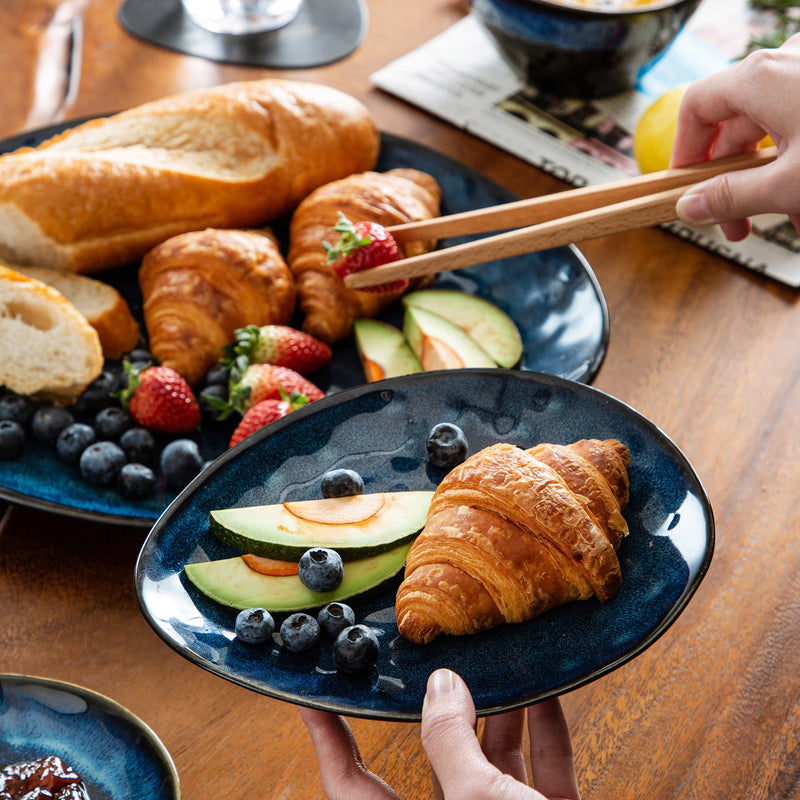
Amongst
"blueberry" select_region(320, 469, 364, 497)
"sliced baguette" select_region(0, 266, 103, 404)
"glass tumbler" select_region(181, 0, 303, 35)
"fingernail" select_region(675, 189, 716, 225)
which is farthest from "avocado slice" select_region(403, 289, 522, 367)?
"glass tumbler" select_region(181, 0, 303, 35)

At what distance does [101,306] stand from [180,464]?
0.41 m

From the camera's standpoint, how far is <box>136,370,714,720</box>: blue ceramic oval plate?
820 mm

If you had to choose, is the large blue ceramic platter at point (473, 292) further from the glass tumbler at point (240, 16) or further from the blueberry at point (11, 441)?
the glass tumbler at point (240, 16)

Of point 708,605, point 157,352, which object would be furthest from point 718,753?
point 157,352

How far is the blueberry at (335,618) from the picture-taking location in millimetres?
868

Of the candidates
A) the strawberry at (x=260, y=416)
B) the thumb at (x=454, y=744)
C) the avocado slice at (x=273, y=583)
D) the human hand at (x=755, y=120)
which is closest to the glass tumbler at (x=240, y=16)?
the human hand at (x=755, y=120)

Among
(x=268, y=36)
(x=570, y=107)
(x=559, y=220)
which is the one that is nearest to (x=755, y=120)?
(x=559, y=220)

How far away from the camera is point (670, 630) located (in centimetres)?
111

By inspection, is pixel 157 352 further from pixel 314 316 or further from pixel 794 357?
pixel 794 357

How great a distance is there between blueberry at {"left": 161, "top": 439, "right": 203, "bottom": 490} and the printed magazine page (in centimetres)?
106

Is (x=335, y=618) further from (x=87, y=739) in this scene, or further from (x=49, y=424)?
(x=49, y=424)

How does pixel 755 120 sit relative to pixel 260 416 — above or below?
above

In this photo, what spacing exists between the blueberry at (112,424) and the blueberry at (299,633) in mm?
539

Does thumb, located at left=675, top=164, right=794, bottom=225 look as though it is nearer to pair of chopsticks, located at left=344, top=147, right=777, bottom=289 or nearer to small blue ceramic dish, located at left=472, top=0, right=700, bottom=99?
pair of chopsticks, located at left=344, top=147, right=777, bottom=289
